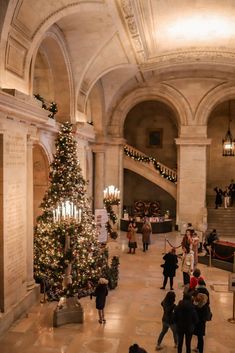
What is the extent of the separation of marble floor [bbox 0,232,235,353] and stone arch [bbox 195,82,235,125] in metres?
9.88

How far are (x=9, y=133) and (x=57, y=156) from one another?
2.36m

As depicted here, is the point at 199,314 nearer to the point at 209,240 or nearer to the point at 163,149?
the point at 209,240

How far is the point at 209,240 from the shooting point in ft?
47.5

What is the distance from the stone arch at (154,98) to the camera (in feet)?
64.1

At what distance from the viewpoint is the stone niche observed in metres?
8.23

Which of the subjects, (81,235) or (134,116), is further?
(134,116)

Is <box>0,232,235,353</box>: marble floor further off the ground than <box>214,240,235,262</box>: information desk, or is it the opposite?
<box>214,240,235,262</box>: information desk

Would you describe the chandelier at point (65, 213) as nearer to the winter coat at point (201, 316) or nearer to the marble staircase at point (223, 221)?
the winter coat at point (201, 316)

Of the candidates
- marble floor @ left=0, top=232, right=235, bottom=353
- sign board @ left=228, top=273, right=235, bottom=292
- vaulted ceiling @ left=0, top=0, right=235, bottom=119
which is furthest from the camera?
vaulted ceiling @ left=0, top=0, right=235, bottom=119

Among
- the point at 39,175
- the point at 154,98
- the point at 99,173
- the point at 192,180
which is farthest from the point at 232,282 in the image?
the point at 154,98

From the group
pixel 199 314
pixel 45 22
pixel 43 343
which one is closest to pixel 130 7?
pixel 45 22

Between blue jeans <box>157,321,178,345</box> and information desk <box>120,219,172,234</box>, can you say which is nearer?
blue jeans <box>157,321,178,345</box>

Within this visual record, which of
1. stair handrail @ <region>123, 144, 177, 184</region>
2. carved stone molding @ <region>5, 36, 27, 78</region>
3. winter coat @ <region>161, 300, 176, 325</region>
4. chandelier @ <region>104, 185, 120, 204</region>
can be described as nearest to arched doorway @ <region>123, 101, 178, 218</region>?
stair handrail @ <region>123, 144, 177, 184</region>

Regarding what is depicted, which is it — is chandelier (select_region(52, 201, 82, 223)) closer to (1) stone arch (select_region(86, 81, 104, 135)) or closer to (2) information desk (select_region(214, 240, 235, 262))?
(2) information desk (select_region(214, 240, 235, 262))
